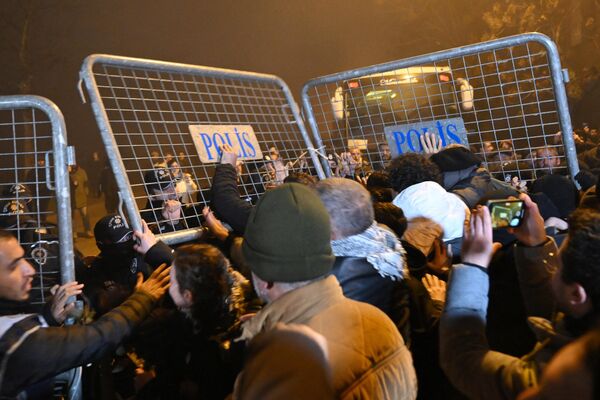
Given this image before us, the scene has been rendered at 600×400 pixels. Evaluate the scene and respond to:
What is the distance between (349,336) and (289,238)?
0.35m

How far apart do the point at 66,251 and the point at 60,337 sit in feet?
1.95

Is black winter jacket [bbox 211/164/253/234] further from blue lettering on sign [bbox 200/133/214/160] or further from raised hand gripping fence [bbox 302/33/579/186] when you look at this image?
raised hand gripping fence [bbox 302/33/579/186]

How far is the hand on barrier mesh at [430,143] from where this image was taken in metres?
4.38

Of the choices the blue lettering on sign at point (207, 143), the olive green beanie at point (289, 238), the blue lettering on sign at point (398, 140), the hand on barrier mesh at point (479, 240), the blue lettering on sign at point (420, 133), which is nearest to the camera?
the olive green beanie at point (289, 238)

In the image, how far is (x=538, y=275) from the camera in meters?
2.12

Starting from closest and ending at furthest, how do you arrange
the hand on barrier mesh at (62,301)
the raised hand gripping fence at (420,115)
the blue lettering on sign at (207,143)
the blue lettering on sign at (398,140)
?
the hand on barrier mesh at (62,301)
the blue lettering on sign at (207,143)
the raised hand gripping fence at (420,115)
the blue lettering on sign at (398,140)

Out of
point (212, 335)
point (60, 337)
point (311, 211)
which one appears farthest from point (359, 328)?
point (60, 337)

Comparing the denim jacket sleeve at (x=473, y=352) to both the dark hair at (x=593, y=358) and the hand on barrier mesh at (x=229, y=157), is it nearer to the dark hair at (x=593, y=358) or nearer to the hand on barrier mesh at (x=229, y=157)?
the dark hair at (x=593, y=358)

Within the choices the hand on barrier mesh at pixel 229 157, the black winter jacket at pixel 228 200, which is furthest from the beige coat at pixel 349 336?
the hand on barrier mesh at pixel 229 157

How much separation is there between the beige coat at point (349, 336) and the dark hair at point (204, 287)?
3.05 feet

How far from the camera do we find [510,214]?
2.04 m

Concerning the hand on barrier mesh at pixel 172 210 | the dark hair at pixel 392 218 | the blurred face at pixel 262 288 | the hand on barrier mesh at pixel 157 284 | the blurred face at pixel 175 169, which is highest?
the blurred face at pixel 175 169

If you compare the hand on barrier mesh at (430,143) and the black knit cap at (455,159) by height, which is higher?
the hand on barrier mesh at (430,143)

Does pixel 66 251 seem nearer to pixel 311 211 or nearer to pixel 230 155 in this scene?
pixel 230 155
